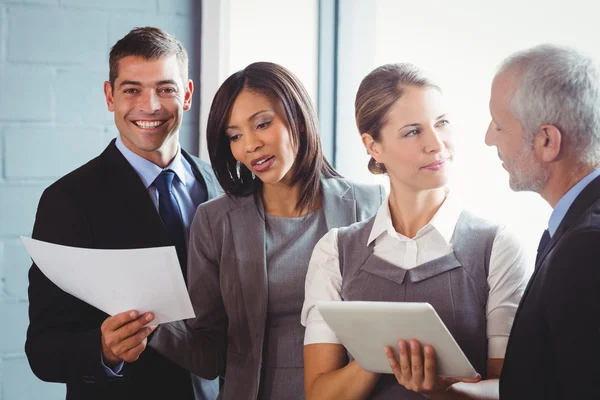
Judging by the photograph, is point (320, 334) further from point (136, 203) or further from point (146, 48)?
point (146, 48)

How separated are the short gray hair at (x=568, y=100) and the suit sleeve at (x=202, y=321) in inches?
34.5

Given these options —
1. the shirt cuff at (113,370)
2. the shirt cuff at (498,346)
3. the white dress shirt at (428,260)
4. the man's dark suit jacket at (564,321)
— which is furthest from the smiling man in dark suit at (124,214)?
the man's dark suit jacket at (564,321)

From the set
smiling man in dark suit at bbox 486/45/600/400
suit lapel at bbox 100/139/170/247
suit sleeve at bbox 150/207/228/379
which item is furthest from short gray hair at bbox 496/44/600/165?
suit lapel at bbox 100/139/170/247

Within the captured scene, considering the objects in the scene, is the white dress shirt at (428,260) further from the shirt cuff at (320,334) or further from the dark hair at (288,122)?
the dark hair at (288,122)

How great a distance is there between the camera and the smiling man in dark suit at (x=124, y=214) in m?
1.79

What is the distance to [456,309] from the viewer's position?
1356mm

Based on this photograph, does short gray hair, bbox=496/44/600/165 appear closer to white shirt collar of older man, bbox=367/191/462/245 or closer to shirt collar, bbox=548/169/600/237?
shirt collar, bbox=548/169/600/237

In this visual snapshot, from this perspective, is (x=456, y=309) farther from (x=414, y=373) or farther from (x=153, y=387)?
(x=153, y=387)

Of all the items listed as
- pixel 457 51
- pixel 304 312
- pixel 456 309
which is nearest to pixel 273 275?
pixel 304 312

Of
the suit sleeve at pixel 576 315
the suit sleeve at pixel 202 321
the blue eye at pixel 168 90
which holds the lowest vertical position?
the suit sleeve at pixel 202 321

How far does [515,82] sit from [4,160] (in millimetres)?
1857

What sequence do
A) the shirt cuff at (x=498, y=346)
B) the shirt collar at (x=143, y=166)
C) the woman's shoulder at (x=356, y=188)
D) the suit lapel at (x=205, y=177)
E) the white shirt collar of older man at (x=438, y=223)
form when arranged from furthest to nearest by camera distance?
1. the suit lapel at (x=205, y=177)
2. the shirt collar at (x=143, y=166)
3. the woman's shoulder at (x=356, y=188)
4. the white shirt collar of older man at (x=438, y=223)
5. the shirt cuff at (x=498, y=346)

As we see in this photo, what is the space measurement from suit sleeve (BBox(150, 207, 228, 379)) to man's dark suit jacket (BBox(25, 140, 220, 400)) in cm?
13

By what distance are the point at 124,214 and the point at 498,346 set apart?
38.2 inches
